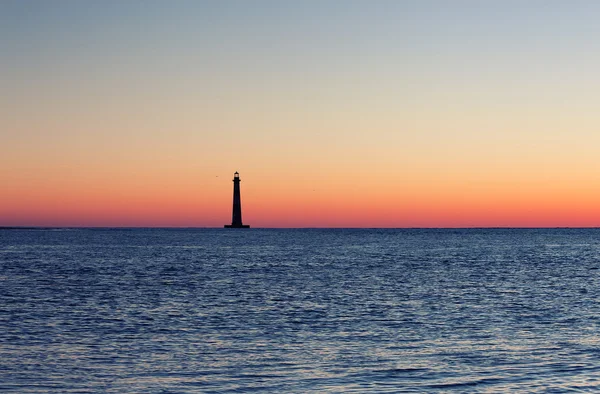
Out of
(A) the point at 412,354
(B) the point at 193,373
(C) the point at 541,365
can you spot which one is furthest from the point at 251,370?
(C) the point at 541,365

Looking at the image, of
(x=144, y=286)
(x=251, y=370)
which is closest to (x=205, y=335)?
(x=251, y=370)

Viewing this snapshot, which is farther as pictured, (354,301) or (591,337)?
(354,301)

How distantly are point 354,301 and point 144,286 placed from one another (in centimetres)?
1688

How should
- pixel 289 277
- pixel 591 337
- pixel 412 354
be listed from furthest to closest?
pixel 289 277
pixel 591 337
pixel 412 354

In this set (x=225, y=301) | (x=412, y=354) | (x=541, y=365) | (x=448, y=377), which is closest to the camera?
(x=448, y=377)

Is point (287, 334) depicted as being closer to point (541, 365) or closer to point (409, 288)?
point (541, 365)

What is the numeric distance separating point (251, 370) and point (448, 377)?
555 centimetres

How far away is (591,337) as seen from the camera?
1048 inches

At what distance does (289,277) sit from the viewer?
2301 inches

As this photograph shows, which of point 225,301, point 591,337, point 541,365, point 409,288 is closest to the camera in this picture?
point 541,365

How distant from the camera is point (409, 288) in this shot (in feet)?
158

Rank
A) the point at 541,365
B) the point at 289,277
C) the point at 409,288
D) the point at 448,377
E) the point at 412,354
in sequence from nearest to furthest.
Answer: the point at 448,377 → the point at 541,365 → the point at 412,354 → the point at 409,288 → the point at 289,277

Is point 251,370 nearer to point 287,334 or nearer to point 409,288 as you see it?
point 287,334

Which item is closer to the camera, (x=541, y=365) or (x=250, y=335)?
(x=541, y=365)
